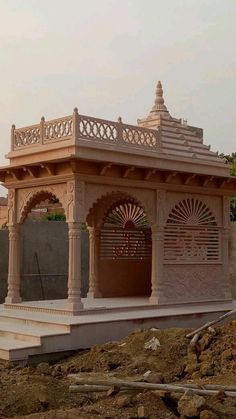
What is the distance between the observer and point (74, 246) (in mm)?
10398

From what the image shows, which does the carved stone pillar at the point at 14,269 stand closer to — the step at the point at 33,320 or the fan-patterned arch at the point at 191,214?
the step at the point at 33,320

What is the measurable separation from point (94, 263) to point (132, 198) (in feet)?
6.53

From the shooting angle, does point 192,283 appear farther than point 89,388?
Yes

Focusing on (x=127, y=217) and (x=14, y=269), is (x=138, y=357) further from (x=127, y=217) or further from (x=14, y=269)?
(x=127, y=217)

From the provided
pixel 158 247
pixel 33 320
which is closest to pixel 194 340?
pixel 33 320

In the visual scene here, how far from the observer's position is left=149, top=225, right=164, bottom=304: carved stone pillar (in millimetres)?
11578

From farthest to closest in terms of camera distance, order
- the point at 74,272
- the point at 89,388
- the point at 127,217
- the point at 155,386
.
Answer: the point at 127,217 → the point at 74,272 → the point at 89,388 → the point at 155,386

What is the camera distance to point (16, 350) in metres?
8.46

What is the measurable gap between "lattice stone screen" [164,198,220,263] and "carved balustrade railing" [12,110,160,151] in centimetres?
147

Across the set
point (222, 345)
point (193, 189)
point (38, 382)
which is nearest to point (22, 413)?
point (38, 382)

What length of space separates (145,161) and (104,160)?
3.65 ft

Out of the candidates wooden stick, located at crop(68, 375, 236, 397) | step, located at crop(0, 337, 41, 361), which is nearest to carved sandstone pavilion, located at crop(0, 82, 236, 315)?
step, located at crop(0, 337, 41, 361)

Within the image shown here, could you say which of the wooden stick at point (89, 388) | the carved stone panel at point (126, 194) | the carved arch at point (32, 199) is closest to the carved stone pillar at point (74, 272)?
the carved stone panel at point (126, 194)

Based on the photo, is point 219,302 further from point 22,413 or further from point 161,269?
point 22,413
